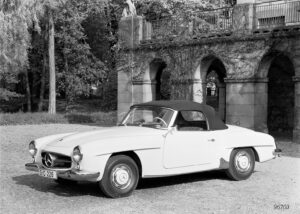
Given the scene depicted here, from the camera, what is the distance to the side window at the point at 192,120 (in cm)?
871

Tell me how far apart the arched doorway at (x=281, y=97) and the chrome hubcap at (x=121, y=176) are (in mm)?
15021

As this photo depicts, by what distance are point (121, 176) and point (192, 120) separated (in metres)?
2.30

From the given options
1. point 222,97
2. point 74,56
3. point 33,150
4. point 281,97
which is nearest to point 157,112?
point 33,150

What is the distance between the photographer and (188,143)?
8156 mm

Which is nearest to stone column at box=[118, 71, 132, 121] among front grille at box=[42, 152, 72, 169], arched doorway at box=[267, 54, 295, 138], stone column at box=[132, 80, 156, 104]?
stone column at box=[132, 80, 156, 104]

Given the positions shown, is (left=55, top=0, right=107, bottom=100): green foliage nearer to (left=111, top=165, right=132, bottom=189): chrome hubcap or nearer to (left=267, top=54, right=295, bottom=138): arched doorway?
(left=267, top=54, right=295, bottom=138): arched doorway

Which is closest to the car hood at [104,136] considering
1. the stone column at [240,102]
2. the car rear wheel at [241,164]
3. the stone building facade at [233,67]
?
the car rear wheel at [241,164]

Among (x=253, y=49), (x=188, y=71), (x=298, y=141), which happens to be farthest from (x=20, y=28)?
(x=298, y=141)

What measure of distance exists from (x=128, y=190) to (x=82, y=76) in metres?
31.2

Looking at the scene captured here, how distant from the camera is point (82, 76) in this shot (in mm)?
37844

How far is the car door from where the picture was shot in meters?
7.93

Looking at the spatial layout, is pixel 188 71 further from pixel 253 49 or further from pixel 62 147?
pixel 62 147

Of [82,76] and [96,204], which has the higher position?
[82,76]

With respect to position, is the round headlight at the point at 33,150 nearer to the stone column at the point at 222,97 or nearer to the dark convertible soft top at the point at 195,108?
Answer: the dark convertible soft top at the point at 195,108
